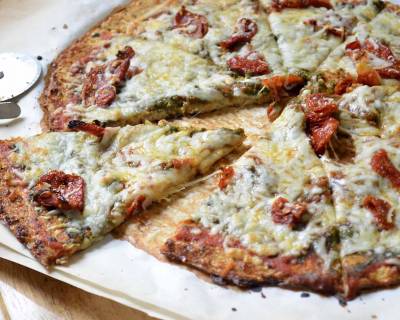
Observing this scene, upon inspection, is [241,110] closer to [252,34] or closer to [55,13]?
[252,34]

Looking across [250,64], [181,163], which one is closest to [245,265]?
[181,163]

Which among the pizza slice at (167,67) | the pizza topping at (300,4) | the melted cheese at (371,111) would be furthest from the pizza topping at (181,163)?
the pizza topping at (300,4)

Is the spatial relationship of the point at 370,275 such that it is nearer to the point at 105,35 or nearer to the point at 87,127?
the point at 87,127

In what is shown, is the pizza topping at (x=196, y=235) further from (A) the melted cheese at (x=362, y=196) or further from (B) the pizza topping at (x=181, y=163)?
(A) the melted cheese at (x=362, y=196)

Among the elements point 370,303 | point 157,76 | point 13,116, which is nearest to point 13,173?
point 13,116

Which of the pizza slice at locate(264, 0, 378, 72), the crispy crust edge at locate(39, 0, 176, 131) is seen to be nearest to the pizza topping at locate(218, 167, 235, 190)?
the pizza slice at locate(264, 0, 378, 72)

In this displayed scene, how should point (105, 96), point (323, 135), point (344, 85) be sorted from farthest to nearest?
1. point (105, 96)
2. point (344, 85)
3. point (323, 135)
